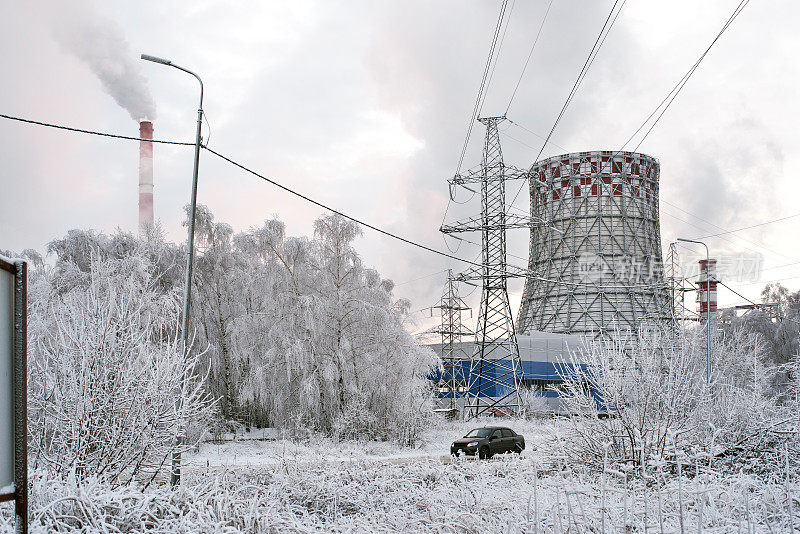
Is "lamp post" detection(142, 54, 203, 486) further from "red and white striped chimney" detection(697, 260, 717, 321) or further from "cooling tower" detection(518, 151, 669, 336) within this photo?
"red and white striped chimney" detection(697, 260, 717, 321)

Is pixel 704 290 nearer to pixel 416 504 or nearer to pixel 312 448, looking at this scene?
pixel 312 448

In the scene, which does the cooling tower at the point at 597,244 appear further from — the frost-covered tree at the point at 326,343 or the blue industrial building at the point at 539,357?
the frost-covered tree at the point at 326,343

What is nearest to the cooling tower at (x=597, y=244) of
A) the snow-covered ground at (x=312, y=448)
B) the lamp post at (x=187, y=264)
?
the snow-covered ground at (x=312, y=448)

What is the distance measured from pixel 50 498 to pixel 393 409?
66.0ft

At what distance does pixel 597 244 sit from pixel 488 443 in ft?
121

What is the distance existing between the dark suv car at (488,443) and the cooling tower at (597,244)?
32.9 metres

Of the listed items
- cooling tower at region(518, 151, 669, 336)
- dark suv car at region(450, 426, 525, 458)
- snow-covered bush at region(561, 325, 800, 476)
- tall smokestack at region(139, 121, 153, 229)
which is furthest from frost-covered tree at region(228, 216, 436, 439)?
cooling tower at region(518, 151, 669, 336)

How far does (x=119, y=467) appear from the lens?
927 centimetres

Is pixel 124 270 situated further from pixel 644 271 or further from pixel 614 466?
pixel 644 271

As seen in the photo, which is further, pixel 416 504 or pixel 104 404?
pixel 416 504

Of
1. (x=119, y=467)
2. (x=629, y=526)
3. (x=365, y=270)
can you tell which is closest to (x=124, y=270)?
(x=365, y=270)

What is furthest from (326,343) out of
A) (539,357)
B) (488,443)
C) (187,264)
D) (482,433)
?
(539,357)

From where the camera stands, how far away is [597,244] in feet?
182

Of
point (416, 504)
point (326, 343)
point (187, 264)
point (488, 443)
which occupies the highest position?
point (187, 264)
